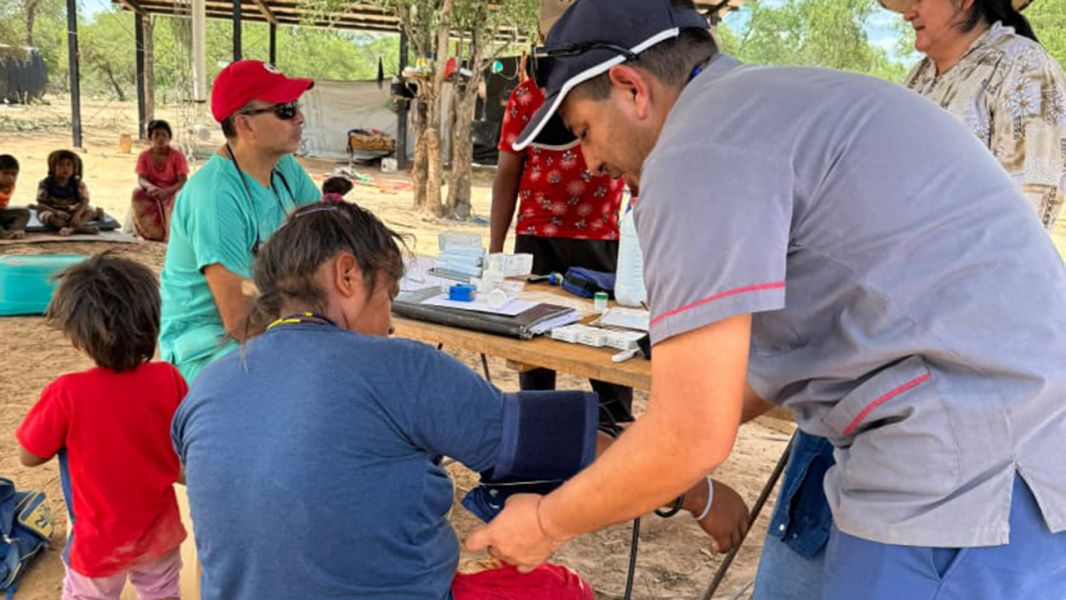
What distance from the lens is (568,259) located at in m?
3.37

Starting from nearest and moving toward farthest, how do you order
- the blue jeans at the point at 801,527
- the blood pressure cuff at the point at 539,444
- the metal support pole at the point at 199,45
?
the blood pressure cuff at the point at 539,444 < the blue jeans at the point at 801,527 < the metal support pole at the point at 199,45

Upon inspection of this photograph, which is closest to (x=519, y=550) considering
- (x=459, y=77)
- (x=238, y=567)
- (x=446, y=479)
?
(x=446, y=479)

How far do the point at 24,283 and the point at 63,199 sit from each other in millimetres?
2427

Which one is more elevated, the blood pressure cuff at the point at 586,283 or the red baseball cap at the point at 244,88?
the red baseball cap at the point at 244,88

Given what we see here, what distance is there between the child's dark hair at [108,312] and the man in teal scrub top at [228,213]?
291 mm

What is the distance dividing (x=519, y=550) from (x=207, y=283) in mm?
1721

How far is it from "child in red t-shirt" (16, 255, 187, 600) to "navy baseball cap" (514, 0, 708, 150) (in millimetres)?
1399

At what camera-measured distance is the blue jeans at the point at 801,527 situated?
5.04 ft

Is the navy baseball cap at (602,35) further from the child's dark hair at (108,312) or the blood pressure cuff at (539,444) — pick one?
the child's dark hair at (108,312)

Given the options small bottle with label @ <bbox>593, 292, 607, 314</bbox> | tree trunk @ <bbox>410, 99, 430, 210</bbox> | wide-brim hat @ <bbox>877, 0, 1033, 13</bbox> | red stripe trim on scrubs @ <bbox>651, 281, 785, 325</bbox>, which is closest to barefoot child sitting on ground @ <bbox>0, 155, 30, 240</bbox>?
tree trunk @ <bbox>410, 99, 430, 210</bbox>

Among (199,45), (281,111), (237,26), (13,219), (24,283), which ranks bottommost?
(24,283)

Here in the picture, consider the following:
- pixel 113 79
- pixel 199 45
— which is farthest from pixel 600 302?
pixel 113 79

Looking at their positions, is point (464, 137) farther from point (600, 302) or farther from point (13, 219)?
point (600, 302)

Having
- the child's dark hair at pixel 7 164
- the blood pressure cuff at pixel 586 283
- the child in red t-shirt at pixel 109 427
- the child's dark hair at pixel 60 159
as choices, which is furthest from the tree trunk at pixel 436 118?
the child in red t-shirt at pixel 109 427
